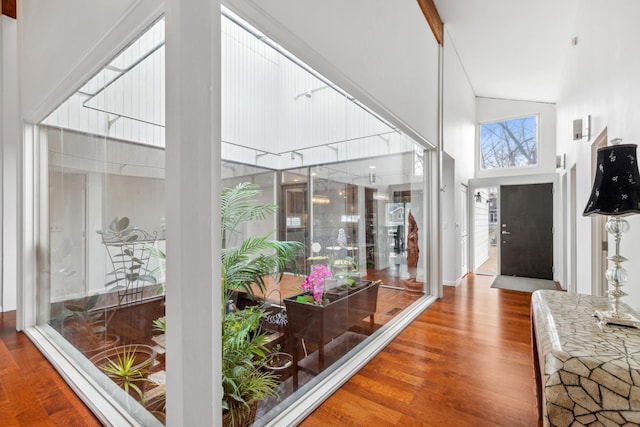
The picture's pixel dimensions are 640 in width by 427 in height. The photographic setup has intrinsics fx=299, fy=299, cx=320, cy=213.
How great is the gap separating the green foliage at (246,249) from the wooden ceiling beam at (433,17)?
11.5ft

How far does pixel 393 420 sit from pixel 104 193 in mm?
→ 2266

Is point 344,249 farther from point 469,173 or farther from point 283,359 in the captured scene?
point 469,173

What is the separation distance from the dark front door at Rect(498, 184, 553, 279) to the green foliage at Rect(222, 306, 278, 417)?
598 centimetres

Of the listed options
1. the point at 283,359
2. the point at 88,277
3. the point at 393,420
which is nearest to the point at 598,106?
the point at 393,420

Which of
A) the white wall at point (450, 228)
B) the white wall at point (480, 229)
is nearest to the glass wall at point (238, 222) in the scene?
the white wall at point (450, 228)

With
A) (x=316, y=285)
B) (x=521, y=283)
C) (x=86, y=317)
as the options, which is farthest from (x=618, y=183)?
(x=521, y=283)

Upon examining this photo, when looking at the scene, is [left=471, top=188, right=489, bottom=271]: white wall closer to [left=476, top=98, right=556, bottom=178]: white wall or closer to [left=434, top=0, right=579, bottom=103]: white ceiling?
[left=476, top=98, right=556, bottom=178]: white wall

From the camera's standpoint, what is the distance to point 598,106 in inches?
101

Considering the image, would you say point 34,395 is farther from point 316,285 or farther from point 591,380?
point 591,380

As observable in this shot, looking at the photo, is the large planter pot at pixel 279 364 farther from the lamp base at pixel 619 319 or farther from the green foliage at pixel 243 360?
the lamp base at pixel 619 319

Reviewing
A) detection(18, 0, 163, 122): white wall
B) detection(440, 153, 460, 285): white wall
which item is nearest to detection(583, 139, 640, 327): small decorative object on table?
detection(18, 0, 163, 122): white wall

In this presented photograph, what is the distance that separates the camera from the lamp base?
1.33 metres

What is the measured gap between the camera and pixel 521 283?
210 inches

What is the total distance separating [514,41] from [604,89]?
2.63 meters
